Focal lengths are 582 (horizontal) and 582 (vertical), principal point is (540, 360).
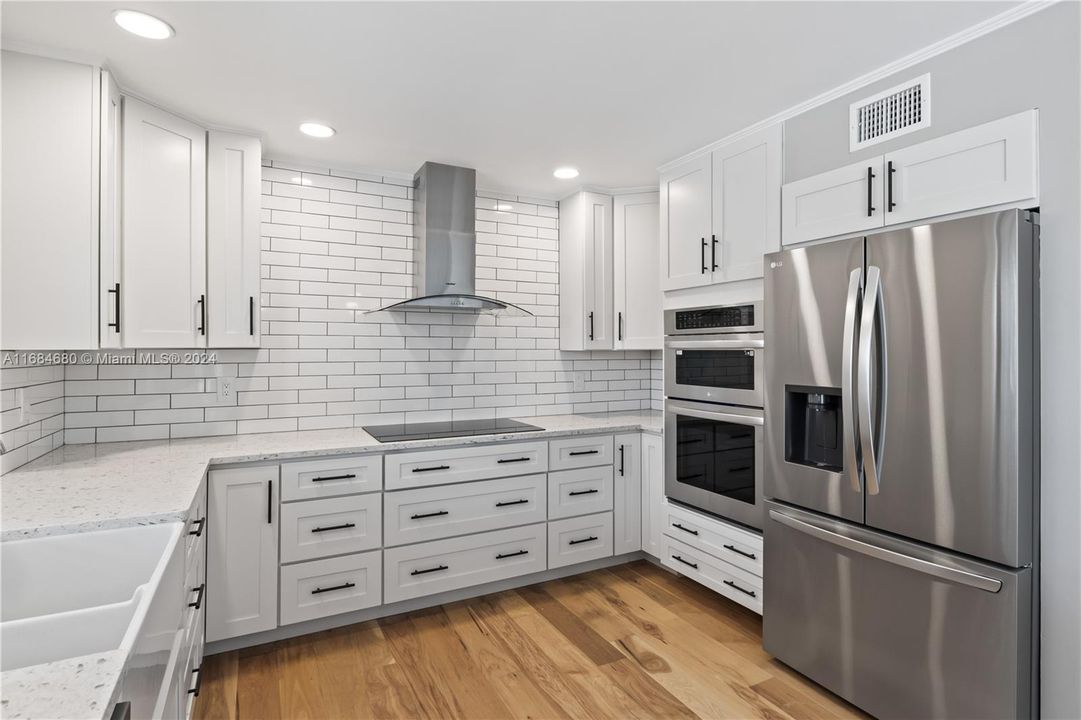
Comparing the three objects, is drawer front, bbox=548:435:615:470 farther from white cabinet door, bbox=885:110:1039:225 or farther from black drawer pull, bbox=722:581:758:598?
white cabinet door, bbox=885:110:1039:225

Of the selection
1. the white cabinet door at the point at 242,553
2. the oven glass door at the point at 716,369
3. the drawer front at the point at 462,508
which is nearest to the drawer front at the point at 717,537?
the oven glass door at the point at 716,369

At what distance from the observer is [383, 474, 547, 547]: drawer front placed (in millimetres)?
2881

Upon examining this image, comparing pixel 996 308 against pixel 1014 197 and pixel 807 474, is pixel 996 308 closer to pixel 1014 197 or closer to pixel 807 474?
pixel 1014 197

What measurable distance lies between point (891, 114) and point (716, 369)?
128cm

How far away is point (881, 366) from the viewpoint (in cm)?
200

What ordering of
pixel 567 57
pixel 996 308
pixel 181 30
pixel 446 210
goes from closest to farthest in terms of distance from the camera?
pixel 996 308, pixel 181 30, pixel 567 57, pixel 446 210

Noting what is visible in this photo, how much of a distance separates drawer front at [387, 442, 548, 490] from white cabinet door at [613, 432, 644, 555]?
51 centimetres

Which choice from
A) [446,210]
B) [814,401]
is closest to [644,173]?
[446,210]

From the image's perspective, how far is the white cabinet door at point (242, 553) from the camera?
2.49 m

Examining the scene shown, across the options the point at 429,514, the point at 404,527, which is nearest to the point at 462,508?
the point at 429,514

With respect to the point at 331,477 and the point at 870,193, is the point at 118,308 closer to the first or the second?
the point at 331,477

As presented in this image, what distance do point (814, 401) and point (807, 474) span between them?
285mm

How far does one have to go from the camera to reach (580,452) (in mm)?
3371

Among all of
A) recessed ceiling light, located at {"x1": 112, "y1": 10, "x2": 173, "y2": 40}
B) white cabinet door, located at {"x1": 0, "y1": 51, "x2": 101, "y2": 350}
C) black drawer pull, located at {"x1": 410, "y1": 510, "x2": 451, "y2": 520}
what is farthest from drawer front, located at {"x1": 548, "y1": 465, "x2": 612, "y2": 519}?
recessed ceiling light, located at {"x1": 112, "y1": 10, "x2": 173, "y2": 40}
